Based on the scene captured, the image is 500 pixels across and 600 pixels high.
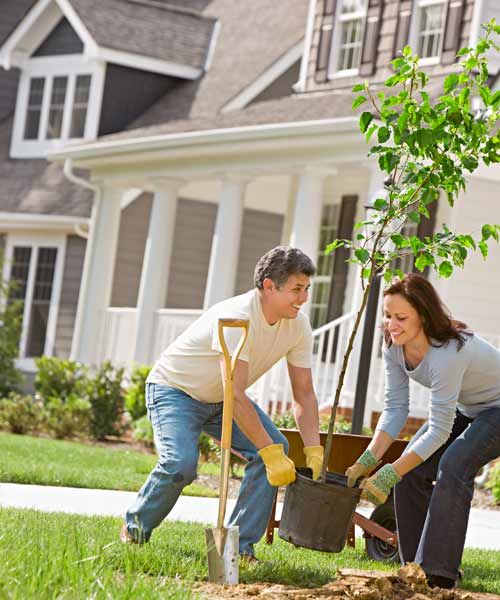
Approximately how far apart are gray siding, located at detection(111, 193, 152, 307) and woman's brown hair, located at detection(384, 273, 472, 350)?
14.3m

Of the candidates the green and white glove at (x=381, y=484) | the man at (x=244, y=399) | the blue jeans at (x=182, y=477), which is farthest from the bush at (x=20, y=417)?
the green and white glove at (x=381, y=484)

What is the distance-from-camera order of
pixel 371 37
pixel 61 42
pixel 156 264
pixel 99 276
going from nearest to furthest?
pixel 371 37, pixel 156 264, pixel 99 276, pixel 61 42

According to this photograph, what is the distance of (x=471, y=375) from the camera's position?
627 centimetres

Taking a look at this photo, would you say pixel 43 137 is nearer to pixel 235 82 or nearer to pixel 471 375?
pixel 235 82

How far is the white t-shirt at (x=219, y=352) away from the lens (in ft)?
20.5

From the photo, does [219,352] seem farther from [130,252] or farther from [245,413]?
[130,252]

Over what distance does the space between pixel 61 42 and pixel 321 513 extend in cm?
1687

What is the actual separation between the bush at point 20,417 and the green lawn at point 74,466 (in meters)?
1.20

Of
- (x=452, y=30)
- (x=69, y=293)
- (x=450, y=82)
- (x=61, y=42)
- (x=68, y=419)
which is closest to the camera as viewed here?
(x=450, y=82)

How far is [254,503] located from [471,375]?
4.02ft

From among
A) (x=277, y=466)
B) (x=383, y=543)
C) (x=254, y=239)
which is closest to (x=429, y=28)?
(x=254, y=239)

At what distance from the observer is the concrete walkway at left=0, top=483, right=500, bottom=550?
8.27 meters

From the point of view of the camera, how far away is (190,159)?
16.4 metres

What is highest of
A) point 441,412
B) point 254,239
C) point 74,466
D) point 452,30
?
point 452,30
